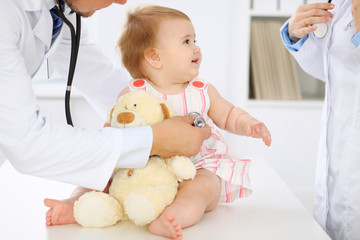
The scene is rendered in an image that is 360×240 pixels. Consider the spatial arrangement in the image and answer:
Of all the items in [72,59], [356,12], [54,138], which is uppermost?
[356,12]

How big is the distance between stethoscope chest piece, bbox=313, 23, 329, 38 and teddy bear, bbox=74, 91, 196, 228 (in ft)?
1.48

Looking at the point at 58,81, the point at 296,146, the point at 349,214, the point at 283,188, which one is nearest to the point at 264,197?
the point at 283,188

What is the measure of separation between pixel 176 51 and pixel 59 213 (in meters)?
0.50

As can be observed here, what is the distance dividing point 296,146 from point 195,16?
91cm

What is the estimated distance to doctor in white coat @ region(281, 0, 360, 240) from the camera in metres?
1.12

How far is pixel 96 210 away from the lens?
3.33 ft

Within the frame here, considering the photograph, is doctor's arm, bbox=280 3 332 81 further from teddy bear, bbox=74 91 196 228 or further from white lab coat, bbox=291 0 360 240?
teddy bear, bbox=74 91 196 228

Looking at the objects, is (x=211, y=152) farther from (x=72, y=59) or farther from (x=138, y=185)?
(x=72, y=59)

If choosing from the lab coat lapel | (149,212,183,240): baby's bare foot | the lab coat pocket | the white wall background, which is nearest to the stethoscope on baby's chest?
the lab coat lapel

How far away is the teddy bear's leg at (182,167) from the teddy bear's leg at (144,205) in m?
0.07

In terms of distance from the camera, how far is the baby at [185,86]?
1.16m

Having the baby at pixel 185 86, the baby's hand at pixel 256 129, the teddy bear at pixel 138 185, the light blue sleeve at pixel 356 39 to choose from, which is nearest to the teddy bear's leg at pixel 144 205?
the teddy bear at pixel 138 185

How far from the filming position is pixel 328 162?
1225mm

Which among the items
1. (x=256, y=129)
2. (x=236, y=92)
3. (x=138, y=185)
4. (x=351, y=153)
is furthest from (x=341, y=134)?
(x=236, y=92)
